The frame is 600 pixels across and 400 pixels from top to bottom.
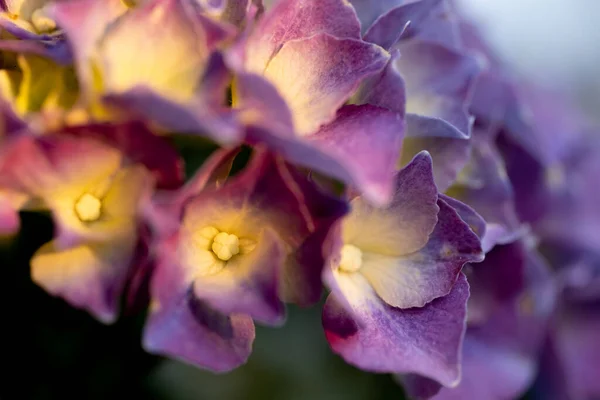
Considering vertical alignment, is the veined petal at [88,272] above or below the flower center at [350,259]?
above

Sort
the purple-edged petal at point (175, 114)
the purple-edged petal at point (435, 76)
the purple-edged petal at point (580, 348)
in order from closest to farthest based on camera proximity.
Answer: the purple-edged petal at point (175, 114)
the purple-edged petal at point (435, 76)
the purple-edged petal at point (580, 348)

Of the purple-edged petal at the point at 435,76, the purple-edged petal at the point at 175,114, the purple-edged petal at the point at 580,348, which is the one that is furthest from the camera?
the purple-edged petal at the point at 580,348

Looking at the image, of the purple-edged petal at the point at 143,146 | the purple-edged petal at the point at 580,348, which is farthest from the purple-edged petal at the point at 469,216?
the purple-edged petal at the point at 580,348

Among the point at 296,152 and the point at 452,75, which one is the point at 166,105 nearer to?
the point at 296,152

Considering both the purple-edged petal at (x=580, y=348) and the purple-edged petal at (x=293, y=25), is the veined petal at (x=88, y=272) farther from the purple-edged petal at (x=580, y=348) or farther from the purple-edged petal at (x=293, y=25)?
the purple-edged petal at (x=580, y=348)

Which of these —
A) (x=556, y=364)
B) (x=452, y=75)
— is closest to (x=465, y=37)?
(x=452, y=75)

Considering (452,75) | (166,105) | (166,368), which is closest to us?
(166,105)
